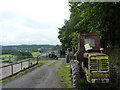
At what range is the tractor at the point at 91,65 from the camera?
7.91 meters

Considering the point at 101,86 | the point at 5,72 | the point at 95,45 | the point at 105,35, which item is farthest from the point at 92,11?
the point at 5,72

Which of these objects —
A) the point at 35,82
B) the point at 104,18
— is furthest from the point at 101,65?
the point at 104,18

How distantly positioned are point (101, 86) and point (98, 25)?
690 centimetres

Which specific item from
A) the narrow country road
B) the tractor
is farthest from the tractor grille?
the narrow country road

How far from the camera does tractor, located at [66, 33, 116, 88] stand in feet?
26.0

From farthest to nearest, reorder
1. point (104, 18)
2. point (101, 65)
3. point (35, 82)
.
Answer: point (104, 18) < point (35, 82) < point (101, 65)

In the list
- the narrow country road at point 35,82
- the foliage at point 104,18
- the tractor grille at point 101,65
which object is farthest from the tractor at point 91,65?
the foliage at point 104,18

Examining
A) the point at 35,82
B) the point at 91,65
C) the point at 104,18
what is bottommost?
the point at 35,82

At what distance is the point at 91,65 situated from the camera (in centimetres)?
812

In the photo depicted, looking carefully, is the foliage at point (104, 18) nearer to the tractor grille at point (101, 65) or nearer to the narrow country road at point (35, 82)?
the narrow country road at point (35, 82)

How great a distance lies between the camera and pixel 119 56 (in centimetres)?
1489

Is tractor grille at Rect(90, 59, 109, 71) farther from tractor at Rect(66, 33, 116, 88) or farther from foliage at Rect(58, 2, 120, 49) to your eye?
foliage at Rect(58, 2, 120, 49)

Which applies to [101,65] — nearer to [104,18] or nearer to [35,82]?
[35,82]

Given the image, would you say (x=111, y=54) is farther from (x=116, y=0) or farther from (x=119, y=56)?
(x=116, y=0)
